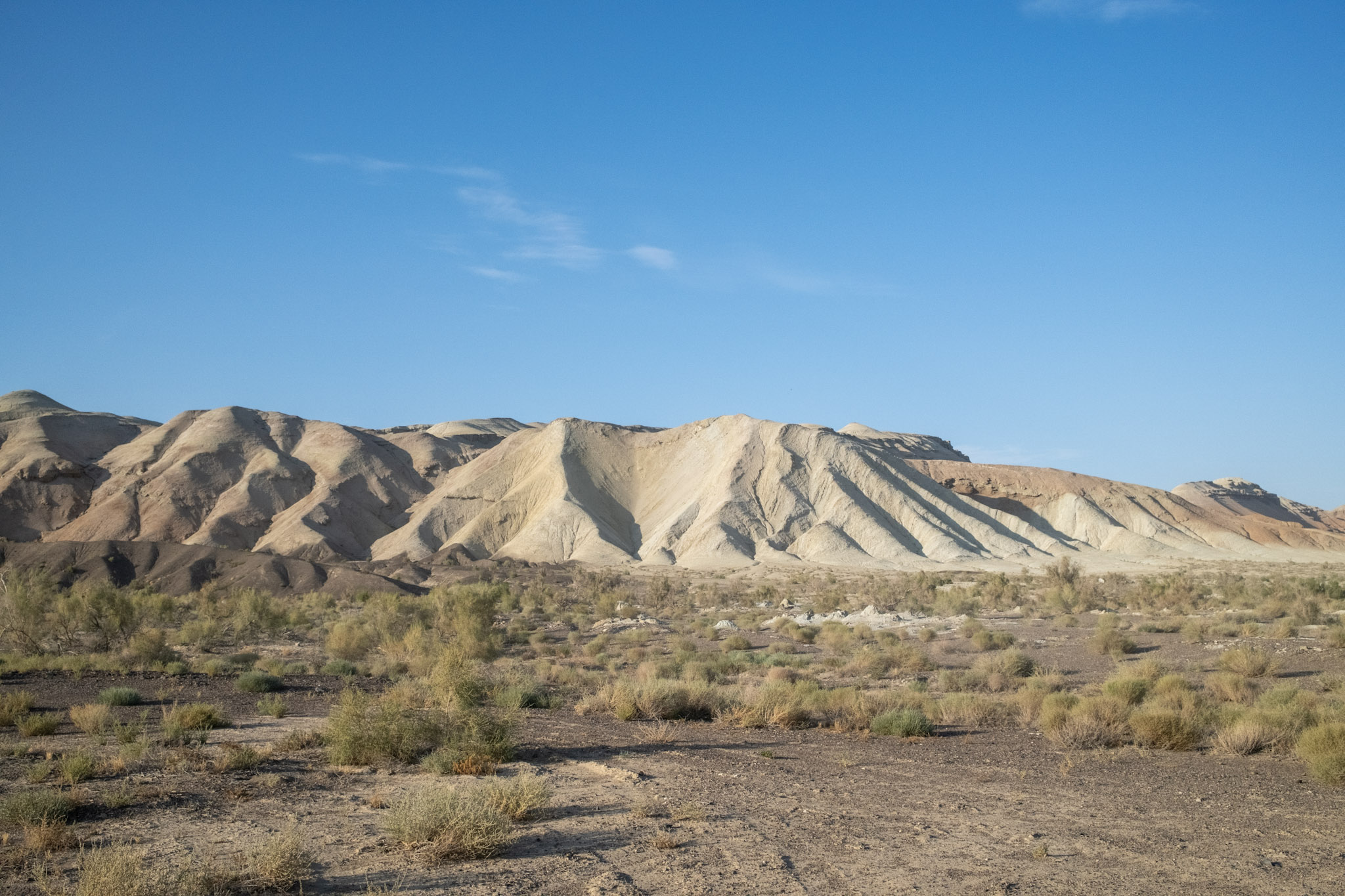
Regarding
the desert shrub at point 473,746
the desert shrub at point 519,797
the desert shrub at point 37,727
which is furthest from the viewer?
the desert shrub at point 37,727

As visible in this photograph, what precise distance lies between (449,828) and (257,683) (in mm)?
12981

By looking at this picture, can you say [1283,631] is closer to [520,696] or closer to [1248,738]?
[1248,738]

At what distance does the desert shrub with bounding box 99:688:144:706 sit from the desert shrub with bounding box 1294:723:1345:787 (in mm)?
17990

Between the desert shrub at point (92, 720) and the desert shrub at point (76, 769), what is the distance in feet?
9.09

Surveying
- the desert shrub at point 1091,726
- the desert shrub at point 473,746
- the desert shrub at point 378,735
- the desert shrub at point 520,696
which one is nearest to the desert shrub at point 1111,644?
the desert shrub at point 1091,726

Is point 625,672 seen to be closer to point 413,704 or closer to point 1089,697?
point 413,704

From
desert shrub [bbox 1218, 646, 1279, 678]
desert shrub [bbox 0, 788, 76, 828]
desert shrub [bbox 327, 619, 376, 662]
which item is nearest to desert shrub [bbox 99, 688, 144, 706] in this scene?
desert shrub [bbox 0, 788, 76, 828]

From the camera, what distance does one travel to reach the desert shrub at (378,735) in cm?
1154

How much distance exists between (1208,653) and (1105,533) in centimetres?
6679

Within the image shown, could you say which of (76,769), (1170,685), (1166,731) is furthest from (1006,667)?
(76,769)

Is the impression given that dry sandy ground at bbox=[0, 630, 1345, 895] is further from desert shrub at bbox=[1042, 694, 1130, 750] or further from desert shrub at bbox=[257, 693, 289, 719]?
desert shrub at bbox=[257, 693, 289, 719]

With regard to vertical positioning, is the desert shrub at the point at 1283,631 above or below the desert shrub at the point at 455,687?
above

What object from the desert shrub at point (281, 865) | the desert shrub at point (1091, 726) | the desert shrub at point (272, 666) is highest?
the desert shrub at point (1091, 726)

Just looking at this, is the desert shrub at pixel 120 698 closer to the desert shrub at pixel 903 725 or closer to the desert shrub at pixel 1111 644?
the desert shrub at pixel 903 725
